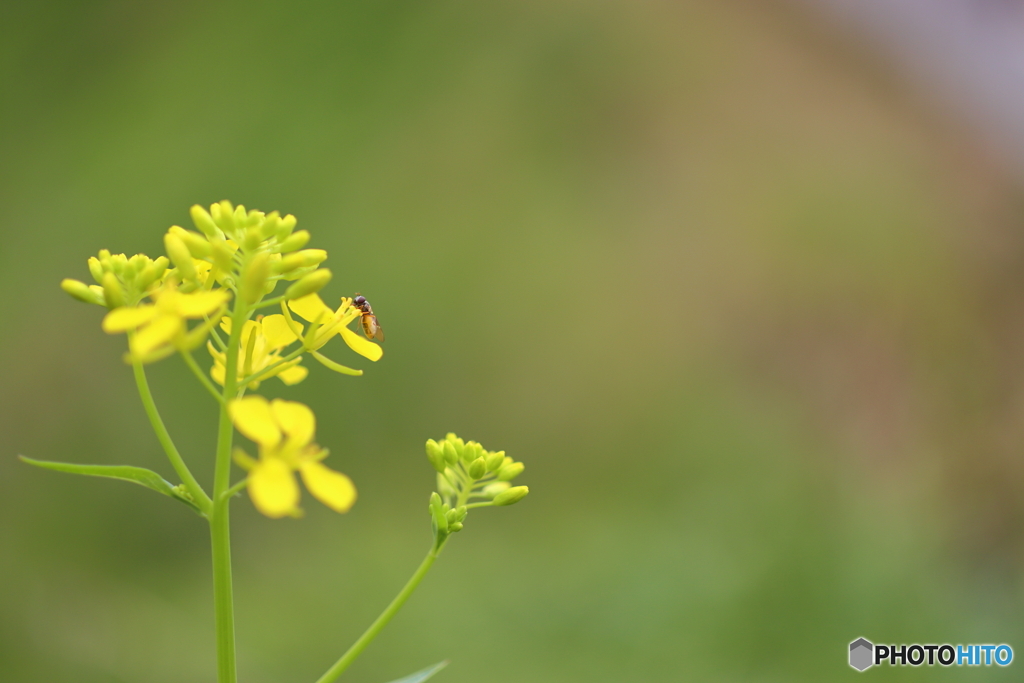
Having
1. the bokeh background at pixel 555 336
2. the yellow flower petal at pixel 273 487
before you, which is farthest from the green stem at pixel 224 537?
the bokeh background at pixel 555 336

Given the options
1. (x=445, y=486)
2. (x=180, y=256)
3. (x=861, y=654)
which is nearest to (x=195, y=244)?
(x=180, y=256)

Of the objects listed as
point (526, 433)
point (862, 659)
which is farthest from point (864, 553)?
point (526, 433)

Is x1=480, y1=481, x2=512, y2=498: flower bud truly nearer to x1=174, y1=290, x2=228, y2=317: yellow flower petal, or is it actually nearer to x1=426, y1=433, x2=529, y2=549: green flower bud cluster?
x1=426, y1=433, x2=529, y2=549: green flower bud cluster

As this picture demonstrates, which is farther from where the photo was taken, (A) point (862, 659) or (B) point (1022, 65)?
(B) point (1022, 65)

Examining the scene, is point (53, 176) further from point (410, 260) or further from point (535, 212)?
point (535, 212)

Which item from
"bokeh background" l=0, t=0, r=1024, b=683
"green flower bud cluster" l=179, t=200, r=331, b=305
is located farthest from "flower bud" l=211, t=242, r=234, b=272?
"bokeh background" l=0, t=0, r=1024, b=683

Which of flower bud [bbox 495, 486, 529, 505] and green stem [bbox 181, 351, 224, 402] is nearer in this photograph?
green stem [bbox 181, 351, 224, 402]
